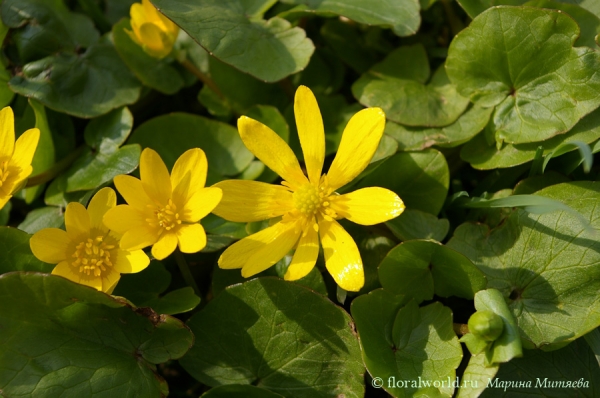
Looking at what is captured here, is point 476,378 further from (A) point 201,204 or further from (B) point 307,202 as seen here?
(A) point 201,204

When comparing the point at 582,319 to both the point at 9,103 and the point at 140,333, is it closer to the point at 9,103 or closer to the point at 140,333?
the point at 140,333

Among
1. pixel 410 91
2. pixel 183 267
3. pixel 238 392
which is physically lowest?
pixel 238 392

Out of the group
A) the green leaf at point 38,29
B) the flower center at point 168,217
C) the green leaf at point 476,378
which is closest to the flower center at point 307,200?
the flower center at point 168,217

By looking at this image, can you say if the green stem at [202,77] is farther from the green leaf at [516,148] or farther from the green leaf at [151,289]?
the green leaf at [516,148]

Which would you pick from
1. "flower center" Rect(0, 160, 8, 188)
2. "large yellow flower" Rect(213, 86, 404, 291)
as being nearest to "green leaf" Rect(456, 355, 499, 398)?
"large yellow flower" Rect(213, 86, 404, 291)

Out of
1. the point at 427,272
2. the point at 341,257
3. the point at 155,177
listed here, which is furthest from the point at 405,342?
the point at 155,177

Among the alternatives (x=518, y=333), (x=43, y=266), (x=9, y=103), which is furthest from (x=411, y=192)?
(x=9, y=103)
